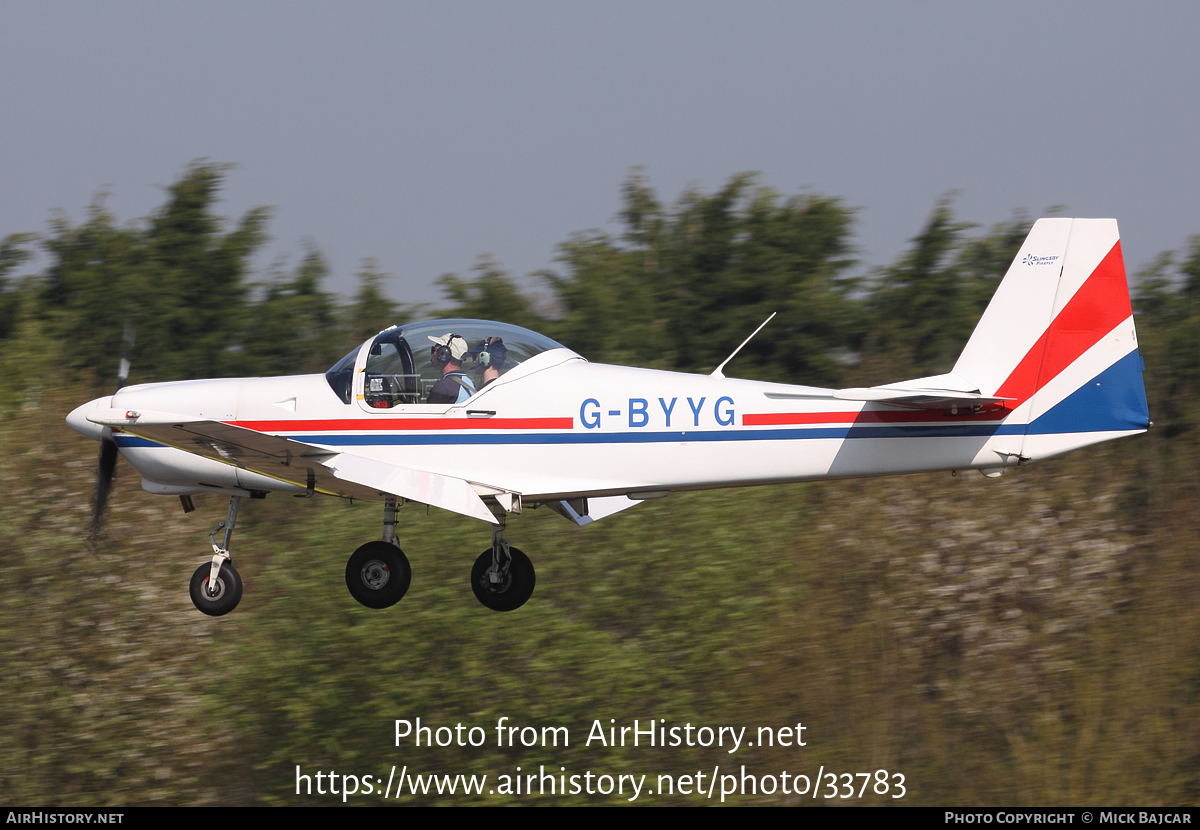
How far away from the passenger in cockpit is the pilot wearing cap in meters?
0.11

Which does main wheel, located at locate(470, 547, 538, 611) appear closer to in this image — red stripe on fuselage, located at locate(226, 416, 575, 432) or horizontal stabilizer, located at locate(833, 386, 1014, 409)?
red stripe on fuselage, located at locate(226, 416, 575, 432)

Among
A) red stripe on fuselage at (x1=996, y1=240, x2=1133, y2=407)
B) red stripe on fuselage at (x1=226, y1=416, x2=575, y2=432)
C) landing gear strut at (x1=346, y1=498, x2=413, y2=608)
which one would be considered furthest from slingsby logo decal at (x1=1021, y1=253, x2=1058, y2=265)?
landing gear strut at (x1=346, y1=498, x2=413, y2=608)

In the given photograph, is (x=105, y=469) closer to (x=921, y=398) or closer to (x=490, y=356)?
(x=490, y=356)

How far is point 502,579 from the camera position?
34.2ft

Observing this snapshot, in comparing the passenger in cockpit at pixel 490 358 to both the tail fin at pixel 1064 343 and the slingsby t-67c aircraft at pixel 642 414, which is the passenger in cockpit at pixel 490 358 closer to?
the slingsby t-67c aircraft at pixel 642 414

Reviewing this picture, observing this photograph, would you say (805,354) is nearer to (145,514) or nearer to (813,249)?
(813,249)

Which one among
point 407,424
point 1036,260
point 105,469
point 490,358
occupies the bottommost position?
point 105,469

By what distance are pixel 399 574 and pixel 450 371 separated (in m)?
1.68

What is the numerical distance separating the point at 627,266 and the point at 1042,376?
19.2 m

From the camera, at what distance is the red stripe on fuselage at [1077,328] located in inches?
359

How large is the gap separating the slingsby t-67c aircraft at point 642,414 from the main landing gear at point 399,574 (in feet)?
0.08

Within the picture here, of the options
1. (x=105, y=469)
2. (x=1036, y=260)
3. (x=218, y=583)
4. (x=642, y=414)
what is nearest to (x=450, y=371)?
(x=642, y=414)

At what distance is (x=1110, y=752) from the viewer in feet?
66.7
